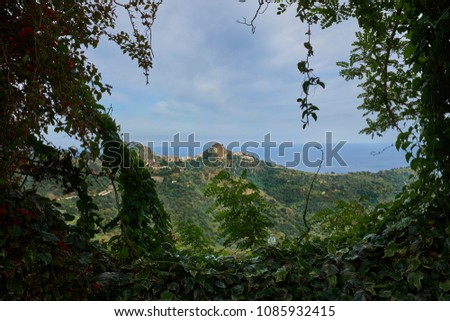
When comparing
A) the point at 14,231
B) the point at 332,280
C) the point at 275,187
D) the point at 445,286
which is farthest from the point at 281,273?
the point at 275,187

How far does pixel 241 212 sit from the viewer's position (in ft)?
14.8

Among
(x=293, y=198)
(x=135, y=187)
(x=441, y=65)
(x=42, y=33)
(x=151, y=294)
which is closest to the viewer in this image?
(x=42, y=33)

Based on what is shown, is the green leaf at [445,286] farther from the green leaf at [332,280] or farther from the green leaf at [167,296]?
the green leaf at [167,296]

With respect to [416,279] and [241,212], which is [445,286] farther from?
[241,212]

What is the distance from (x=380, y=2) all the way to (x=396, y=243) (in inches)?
63.9

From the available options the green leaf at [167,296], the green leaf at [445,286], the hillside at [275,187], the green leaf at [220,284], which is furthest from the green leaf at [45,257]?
the hillside at [275,187]

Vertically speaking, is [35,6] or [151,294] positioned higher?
[35,6]

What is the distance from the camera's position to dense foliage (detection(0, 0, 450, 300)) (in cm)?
207

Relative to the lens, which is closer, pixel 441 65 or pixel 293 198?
pixel 441 65

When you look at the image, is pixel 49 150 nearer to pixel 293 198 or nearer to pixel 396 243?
pixel 396 243

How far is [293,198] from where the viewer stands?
824cm

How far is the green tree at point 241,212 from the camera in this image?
439 centimetres

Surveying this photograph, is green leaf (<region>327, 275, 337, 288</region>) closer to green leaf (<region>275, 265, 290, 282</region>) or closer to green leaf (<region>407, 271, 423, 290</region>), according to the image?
green leaf (<region>275, 265, 290, 282</region>)
